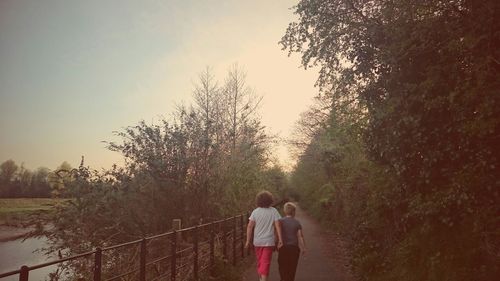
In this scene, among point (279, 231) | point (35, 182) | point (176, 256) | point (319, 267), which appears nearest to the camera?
point (279, 231)

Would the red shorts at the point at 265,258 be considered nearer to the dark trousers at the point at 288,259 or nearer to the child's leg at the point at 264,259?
the child's leg at the point at 264,259

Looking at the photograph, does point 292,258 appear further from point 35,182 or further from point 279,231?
point 35,182

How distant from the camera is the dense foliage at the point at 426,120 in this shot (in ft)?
21.5

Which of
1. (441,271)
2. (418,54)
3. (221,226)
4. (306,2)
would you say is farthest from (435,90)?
(221,226)

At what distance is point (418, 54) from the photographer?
7.86 meters

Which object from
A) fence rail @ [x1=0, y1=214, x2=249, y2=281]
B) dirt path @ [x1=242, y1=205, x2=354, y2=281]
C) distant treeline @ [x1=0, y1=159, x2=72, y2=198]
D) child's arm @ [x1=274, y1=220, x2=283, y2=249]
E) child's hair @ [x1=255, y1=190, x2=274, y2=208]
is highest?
distant treeline @ [x1=0, y1=159, x2=72, y2=198]

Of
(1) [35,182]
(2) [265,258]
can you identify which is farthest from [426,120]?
(1) [35,182]

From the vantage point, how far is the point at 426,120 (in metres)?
7.77

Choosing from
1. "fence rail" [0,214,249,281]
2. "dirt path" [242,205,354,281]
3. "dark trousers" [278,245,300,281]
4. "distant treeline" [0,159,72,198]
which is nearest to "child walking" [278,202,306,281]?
"dark trousers" [278,245,300,281]

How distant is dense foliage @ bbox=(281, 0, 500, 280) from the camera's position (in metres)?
6.54

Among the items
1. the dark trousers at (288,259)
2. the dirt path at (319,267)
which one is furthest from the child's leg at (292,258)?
the dirt path at (319,267)

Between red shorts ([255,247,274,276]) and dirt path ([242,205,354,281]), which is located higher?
red shorts ([255,247,274,276])

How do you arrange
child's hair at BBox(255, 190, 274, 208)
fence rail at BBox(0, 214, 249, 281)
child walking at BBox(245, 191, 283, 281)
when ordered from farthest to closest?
fence rail at BBox(0, 214, 249, 281) < child's hair at BBox(255, 190, 274, 208) < child walking at BBox(245, 191, 283, 281)

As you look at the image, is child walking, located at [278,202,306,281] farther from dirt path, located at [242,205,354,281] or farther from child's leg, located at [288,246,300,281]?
dirt path, located at [242,205,354,281]
